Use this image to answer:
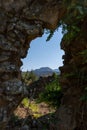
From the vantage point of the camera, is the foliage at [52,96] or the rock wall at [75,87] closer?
the rock wall at [75,87]

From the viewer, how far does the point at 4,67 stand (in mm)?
8062

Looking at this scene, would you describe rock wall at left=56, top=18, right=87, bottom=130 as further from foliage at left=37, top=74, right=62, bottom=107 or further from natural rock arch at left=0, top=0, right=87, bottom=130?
natural rock arch at left=0, top=0, right=87, bottom=130

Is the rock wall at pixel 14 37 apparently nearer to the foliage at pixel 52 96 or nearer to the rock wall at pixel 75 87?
the rock wall at pixel 75 87

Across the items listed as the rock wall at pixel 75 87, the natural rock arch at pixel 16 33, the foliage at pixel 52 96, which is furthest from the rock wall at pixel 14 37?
the foliage at pixel 52 96

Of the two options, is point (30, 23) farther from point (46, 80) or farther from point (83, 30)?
point (46, 80)

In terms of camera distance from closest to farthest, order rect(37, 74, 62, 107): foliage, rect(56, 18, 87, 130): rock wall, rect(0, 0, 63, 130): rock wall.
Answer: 1. rect(0, 0, 63, 130): rock wall
2. rect(56, 18, 87, 130): rock wall
3. rect(37, 74, 62, 107): foliage

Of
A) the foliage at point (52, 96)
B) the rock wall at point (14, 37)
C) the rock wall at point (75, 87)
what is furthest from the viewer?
the foliage at point (52, 96)

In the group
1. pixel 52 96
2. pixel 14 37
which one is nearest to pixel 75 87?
pixel 52 96

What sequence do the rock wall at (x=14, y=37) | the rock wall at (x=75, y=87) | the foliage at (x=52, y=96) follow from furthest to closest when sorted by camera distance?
the foliage at (x=52, y=96)
the rock wall at (x=75, y=87)
the rock wall at (x=14, y=37)

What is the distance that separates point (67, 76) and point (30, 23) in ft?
9.13

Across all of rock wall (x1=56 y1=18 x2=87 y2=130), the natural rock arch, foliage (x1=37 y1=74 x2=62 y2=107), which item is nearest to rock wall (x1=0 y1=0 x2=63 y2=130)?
the natural rock arch

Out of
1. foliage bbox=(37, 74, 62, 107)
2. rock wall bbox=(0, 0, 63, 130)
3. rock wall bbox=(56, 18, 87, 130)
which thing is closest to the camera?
rock wall bbox=(0, 0, 63, 130)

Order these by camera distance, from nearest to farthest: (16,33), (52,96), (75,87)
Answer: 1. (16,33)
2. (75,87)
3. (52,96)

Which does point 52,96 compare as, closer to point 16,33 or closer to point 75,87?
point 75,87
